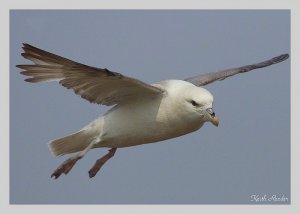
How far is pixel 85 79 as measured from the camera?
7648 millimetres

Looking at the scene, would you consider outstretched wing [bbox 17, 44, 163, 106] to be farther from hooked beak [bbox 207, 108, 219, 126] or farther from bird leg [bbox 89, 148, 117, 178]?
bird leg [bbox 89, 148, 117, 178]

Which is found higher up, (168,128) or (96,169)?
(168,128)

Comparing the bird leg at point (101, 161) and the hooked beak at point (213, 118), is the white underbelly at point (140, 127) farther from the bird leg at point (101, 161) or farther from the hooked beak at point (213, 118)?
the bird leg at point (101, 161)

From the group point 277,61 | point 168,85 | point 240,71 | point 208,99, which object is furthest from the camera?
point 277,61

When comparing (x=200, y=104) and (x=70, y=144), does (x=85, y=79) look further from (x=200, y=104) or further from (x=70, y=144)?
(x=200, y=104)

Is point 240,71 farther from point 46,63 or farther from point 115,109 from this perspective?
point 46,63

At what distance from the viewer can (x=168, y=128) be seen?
777cm

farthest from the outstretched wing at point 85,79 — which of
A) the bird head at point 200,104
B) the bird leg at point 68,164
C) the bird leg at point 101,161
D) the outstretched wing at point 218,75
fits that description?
the outstretched wing at point 218,75

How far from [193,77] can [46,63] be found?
8.82 ft

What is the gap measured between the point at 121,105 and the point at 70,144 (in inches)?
32.1

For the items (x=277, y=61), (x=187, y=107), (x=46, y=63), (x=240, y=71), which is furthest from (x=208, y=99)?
(x=277, y=61)

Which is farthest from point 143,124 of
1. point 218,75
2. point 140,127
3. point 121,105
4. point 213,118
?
point 218,75

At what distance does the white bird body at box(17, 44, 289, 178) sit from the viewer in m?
7.44

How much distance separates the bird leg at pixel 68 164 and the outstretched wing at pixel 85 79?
587 mm
